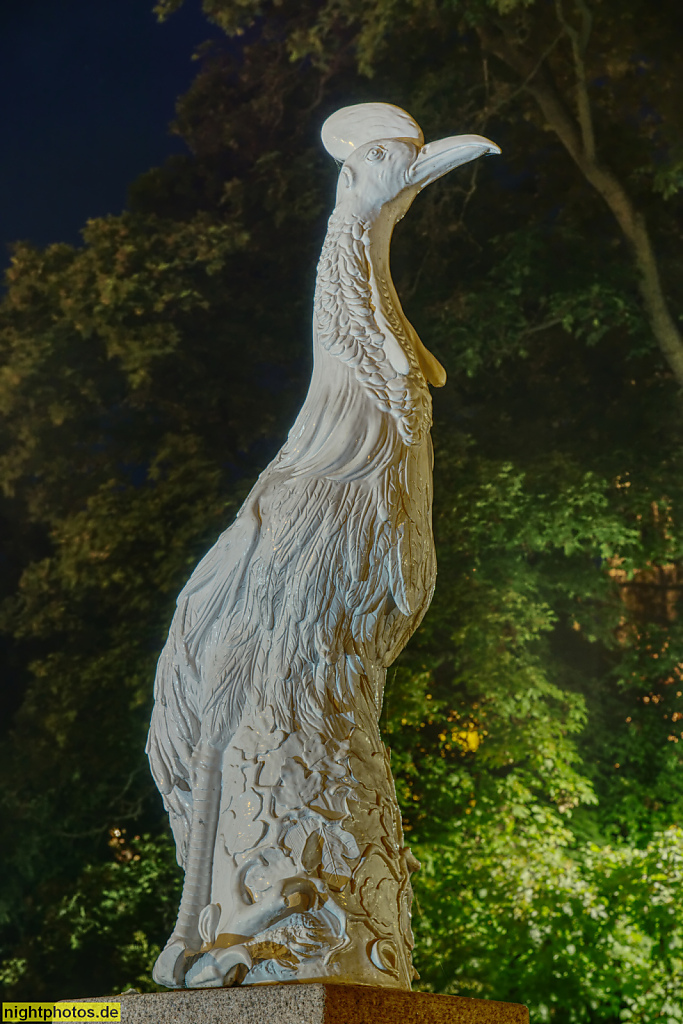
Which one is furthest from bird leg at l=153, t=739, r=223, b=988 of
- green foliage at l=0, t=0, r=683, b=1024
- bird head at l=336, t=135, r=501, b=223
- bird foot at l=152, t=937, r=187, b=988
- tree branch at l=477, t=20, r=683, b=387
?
tree branch at l=477, t=20, r=683, b=387

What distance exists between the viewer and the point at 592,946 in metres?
4.14

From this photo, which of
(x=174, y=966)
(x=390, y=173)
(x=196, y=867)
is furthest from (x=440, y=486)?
(x=174, y=966)

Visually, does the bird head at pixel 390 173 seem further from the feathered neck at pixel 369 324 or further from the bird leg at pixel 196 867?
the bird leg at pixel 196 867

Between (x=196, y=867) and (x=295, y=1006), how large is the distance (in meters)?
0.35

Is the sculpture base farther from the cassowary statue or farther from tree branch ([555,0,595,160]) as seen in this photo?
tree branch ([555,0,595,160])

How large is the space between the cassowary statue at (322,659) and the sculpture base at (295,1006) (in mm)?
66

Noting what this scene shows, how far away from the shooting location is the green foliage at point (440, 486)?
4344 millimetres

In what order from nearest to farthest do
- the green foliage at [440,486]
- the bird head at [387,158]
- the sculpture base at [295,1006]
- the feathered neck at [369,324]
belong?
the sculpture base at [295,1006] → the feathered neck at [369,324] → the bird head at [387,158] → the green foliage at [440,486]

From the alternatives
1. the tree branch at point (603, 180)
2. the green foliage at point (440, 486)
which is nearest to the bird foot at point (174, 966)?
the green foliage at point (440, 486)

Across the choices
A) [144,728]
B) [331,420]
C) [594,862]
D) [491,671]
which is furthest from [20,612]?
[331,420]

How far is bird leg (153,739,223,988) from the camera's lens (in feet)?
4.41

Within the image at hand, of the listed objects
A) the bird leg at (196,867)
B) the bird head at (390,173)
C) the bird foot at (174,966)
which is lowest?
the bird foot at (174,966)

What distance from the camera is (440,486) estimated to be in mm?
4938

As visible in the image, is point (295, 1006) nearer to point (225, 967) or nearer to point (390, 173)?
point (225, 967)
